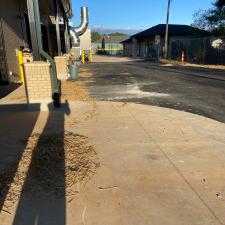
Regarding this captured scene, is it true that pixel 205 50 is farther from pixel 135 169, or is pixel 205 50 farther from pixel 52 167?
pixel 52 167

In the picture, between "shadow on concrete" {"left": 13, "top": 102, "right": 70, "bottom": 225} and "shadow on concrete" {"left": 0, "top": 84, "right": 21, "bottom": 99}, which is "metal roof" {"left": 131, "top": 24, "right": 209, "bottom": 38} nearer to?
"shadow on concrete" {"left": 0, "top": 84, "right": 21, "bottom": 99}

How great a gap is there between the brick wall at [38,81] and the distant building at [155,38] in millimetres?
29286

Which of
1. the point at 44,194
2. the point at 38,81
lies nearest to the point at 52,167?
the point at 44,194

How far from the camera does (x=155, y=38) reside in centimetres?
4344

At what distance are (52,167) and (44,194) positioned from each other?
2.37 feet

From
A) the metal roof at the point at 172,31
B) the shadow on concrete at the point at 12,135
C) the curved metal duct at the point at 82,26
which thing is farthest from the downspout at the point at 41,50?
the metal roof at the point at 172,31

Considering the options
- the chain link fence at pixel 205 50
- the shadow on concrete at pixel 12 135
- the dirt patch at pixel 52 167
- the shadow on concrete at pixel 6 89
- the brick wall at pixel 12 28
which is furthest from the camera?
the chain link fence at pixel 205 50

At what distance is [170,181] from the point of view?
3.65 metres

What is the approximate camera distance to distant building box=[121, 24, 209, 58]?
41556mm

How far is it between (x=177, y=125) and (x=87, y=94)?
478 cm

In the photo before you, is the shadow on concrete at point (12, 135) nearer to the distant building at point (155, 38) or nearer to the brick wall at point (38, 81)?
the brick wall at point (38, 81)

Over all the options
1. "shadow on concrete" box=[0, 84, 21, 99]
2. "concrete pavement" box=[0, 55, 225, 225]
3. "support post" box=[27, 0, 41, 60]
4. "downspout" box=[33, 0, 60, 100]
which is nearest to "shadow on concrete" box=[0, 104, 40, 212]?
"concrete pavement" box=[0, 55, 225, 225]

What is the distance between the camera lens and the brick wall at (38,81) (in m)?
7.09

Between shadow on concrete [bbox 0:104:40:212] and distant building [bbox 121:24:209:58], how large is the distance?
29804 mm
